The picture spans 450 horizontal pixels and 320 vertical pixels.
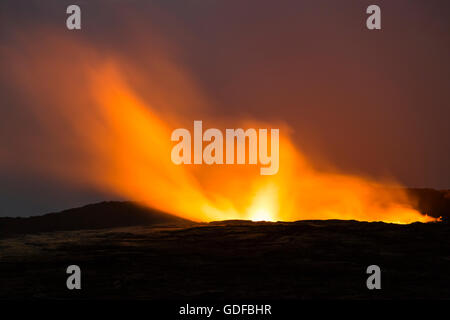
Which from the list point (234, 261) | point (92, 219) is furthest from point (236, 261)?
point (92, 219)

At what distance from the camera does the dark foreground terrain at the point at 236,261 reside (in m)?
14.8

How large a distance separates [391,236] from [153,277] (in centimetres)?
1005

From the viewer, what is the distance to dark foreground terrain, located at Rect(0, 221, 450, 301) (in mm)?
14797

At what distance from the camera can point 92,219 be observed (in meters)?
38.4

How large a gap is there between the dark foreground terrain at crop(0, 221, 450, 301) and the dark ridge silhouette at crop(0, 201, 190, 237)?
10.1 meters

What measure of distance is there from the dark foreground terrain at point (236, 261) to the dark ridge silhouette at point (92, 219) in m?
10.1

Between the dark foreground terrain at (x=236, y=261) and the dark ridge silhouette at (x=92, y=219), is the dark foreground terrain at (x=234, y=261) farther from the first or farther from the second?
the dark ridge silhouette at (x=92, y=219)

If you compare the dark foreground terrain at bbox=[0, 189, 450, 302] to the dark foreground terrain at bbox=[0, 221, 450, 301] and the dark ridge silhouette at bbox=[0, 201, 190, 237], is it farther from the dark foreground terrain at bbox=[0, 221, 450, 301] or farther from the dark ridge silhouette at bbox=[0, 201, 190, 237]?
the dark ridge silhouette at bbox=[0, 201, 190, 237]

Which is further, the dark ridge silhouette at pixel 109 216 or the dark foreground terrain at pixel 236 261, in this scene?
the dark ridge silhouette at pixel 109 216

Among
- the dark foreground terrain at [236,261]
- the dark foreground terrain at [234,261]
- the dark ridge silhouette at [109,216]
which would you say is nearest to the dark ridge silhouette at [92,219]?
the dark ridge silhouette at [109,216]

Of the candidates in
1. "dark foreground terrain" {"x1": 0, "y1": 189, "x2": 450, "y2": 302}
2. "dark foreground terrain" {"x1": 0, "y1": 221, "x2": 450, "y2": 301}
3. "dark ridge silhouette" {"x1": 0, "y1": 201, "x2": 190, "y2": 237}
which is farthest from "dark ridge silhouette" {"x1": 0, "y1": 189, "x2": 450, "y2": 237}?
"dark foreground terrain" {"x1": 0, "y1": 221, "x2": 450, "y2": 301}

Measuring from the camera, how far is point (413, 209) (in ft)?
123
